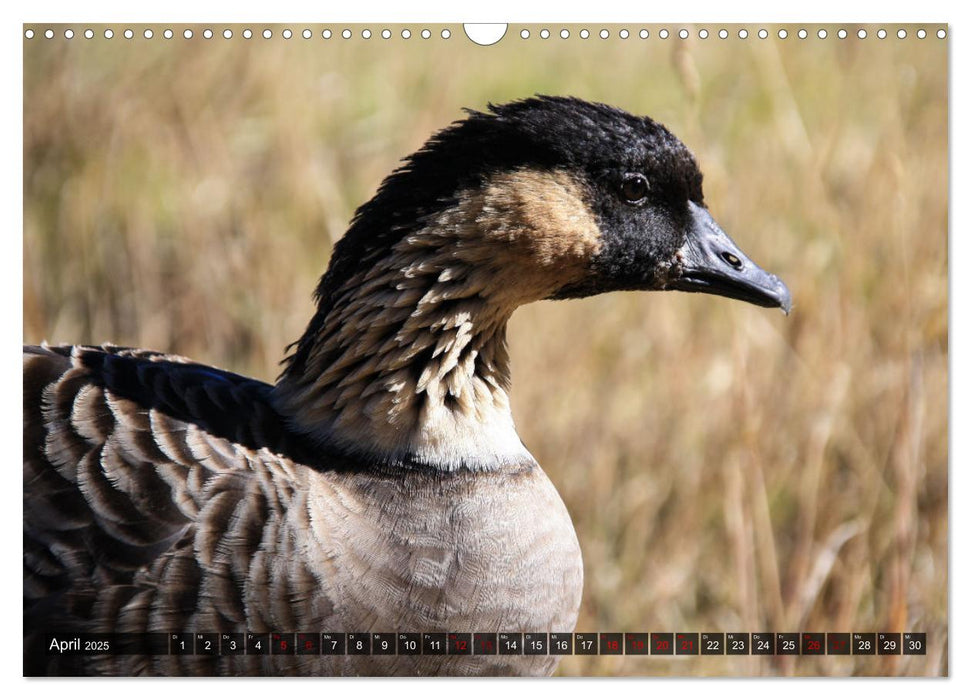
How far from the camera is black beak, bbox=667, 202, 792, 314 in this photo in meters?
3.40

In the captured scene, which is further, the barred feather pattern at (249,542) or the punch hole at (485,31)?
the punch hole at (485,31)

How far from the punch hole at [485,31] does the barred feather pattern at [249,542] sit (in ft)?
4.21

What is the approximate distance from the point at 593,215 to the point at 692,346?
6.65 ft

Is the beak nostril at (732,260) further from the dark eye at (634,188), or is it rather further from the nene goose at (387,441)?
the dark eye at (634,188)

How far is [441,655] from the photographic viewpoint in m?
3.17

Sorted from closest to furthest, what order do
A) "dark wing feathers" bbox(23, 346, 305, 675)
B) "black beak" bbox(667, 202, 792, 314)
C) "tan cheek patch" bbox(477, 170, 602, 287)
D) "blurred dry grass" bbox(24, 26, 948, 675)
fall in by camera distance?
"dark wing feathers" bbox(23, 346, 305, 675)
"tan cheek patch" bbox(477, 170, 602, 287)
"black beak" bbox(667, 202, 792, 314)
"blurred dry grass" bbox(24, 26, 948, 675)

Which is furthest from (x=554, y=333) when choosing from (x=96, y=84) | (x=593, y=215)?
(x=96, y=84)

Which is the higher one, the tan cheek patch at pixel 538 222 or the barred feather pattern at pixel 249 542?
the tan cheek patch at pixel 538 222

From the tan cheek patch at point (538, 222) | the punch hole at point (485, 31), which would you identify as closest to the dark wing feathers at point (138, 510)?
the tan cheek patch at point (538, 222)

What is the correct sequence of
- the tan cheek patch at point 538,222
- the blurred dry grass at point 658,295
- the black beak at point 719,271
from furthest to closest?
the blurred dry grass at point 658,295, the black beak at point 719,271, the tan cheek patch at point 538,222

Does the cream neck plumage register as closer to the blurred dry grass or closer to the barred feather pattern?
the barred feather pattern

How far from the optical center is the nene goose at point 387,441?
3.07 metres

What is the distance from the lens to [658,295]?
16.7ft

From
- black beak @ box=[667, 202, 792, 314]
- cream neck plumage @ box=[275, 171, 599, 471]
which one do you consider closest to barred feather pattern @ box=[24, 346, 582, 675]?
cream neck plumage @ box=[275, 171, 599, 471]
